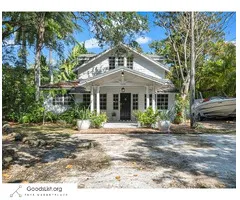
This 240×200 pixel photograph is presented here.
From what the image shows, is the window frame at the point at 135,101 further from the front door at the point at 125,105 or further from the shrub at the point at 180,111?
the shrub at the point at 180,111

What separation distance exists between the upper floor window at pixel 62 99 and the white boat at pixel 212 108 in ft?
21.2

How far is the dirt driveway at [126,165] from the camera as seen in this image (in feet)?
11.4

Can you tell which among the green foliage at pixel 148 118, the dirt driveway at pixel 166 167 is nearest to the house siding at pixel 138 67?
the green foliage at pixel 148 118

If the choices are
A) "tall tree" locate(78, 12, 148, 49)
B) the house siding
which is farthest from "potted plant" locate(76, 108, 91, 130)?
"tall tree" locate(78, 12, 148, 49)

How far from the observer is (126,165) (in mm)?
4094

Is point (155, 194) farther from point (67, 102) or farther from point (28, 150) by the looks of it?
point (67, 102)

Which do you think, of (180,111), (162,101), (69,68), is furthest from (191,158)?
(69,68)

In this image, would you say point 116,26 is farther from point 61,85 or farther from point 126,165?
point 61,85

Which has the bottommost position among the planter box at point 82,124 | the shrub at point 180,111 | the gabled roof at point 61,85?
the planter box at point 82,124

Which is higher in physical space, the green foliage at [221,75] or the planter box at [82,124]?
the green foliage at [221,75]

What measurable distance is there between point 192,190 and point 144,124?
21.1 feet

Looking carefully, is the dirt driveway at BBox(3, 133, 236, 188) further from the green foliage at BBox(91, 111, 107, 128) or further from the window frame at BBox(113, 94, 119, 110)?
the window frame at BBox(113, 94, 119, 110)

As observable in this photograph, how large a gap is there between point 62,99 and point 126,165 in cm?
918

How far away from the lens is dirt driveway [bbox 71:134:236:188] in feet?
11.2
